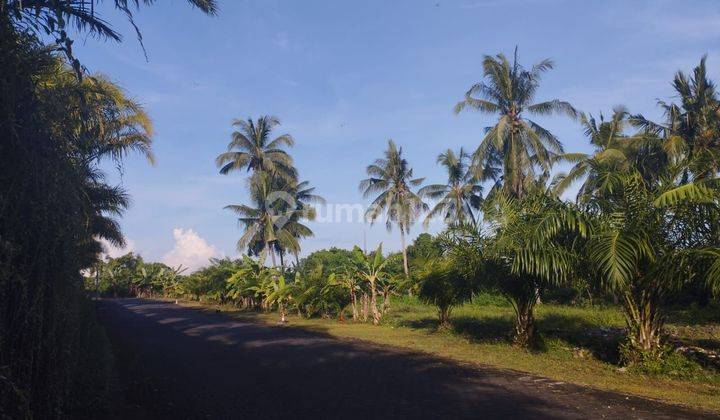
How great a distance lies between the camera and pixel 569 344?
40.1ft

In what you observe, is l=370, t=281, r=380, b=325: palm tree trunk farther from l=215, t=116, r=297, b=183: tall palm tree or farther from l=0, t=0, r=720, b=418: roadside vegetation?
l=215, t=116, r=297, b=183: tall palm tree

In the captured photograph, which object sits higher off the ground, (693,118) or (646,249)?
(693,118)

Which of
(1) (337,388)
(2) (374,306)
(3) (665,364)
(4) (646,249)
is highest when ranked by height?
(4) (646,249)

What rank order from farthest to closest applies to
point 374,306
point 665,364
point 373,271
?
1. point 373,271
2. point 374,306
3. point 665,364

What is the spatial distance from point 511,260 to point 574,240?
158 cm

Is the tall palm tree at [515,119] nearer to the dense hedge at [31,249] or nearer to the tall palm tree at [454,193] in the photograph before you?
the tall palm tree at [454,193]

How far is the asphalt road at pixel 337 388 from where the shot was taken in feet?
21.5

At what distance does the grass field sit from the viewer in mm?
8359

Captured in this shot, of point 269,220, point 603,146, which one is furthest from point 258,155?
point 603,146

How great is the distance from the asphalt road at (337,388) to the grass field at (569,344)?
762 millimetres

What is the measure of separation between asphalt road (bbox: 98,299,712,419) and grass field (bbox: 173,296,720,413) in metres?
0.76

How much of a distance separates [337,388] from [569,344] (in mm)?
6718

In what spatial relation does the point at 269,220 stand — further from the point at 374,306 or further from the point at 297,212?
the point at 374,306

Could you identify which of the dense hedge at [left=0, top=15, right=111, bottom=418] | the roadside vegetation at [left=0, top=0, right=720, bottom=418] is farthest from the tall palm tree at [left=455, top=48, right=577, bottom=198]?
the dense hedge at [left=0, top=15, right=111, bottom=418]
